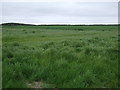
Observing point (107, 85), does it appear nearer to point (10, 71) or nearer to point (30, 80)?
point (30, 80)

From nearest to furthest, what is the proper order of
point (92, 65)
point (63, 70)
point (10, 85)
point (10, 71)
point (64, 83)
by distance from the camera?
point (10, 85) < point (64, 83) < point (10, 71) < point (63, 70) < point (92, 65)

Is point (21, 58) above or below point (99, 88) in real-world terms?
above

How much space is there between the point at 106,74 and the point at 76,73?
99cm

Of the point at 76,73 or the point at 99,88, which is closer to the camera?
the point at 99,88

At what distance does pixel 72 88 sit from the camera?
5.41 m

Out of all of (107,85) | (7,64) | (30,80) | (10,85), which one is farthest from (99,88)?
(7,64)

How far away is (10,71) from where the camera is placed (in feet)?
19.6

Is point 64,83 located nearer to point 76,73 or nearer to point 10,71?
point 76,73

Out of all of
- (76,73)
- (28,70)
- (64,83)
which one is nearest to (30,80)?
(28,70)

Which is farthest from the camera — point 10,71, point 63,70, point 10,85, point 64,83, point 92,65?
point 92,65

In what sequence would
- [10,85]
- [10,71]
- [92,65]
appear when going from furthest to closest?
[92,65] < [10,71] < [10,85]

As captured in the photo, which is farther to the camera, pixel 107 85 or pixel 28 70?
pixel 28 70

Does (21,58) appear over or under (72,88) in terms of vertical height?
over

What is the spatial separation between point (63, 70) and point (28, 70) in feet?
3.40
